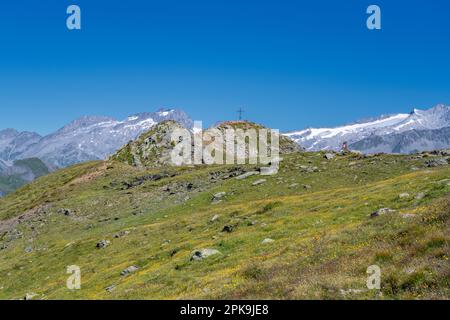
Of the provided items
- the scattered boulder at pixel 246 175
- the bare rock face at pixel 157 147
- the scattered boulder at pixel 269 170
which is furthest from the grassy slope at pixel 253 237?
the bare rock face at pixel 157 147

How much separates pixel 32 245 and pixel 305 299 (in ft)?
191

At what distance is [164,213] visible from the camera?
67.3 m

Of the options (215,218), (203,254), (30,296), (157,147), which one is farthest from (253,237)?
(157,147)

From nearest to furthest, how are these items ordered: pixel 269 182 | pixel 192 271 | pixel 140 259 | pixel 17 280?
pixel 192 271
pixel 140 259
pixel 17 280
pixel 269 182

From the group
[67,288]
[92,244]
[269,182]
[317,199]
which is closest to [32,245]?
[92,244]

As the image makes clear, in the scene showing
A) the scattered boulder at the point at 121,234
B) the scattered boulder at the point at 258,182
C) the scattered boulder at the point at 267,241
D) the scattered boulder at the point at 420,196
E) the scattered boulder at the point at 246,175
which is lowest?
the scattered boulder at the point at 121,234

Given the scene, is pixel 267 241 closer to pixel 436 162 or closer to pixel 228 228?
pixel 228 228

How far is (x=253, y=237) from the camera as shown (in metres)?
36.2

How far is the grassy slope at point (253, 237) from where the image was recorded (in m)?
21.0

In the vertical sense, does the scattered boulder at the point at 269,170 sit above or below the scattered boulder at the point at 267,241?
below

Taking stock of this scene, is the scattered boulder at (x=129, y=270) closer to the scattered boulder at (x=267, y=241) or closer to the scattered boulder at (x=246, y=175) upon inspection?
the scattered boulder at (x=267, y=241)

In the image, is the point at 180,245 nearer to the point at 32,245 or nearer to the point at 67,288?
the point at 67,288

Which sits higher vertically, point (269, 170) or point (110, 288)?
point (269, 170)

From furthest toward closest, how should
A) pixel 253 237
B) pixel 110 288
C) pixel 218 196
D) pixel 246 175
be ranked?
1. pixel 246 175
2. pixel 218 196
3. pixel 253 237
4. pixel 110 288
